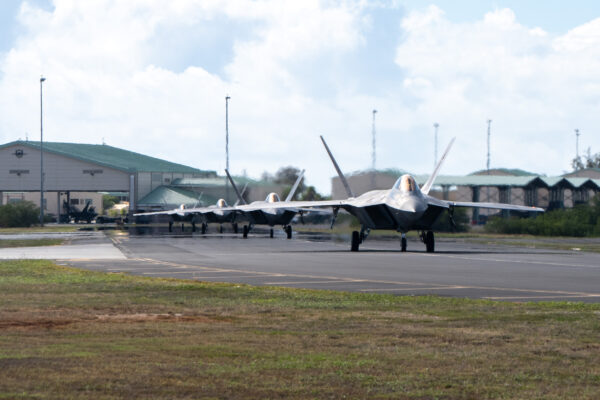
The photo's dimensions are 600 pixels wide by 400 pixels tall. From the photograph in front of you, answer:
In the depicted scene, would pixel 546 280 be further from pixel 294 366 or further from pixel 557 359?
pixel 294 366

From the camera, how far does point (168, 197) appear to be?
10931 centimetres

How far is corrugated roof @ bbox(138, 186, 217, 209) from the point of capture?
4203 inches

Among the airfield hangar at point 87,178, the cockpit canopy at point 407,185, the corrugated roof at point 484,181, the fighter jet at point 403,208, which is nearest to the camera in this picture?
the fighter jet at point 403,208

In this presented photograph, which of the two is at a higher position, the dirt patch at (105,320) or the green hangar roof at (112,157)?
the green hangar roof at (112,157)

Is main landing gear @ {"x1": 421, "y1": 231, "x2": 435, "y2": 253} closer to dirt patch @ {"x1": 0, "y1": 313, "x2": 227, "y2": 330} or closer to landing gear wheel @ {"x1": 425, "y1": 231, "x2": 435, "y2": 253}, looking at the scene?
landing gear wheel @ {"x1": 425, "y1": 231, "x2": 435, "y2": 253}

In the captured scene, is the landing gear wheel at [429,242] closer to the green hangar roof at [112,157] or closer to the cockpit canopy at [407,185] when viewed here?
the cockpit canopy at [407,185]

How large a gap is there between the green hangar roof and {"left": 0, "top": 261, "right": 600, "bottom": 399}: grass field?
97430mm

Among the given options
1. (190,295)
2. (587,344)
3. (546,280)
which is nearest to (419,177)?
(546,280)

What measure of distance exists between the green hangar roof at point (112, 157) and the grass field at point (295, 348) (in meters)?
97.4

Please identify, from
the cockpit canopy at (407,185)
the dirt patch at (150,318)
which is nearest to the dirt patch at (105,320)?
the dirt patch at (150,318)

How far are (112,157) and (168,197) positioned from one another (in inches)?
649

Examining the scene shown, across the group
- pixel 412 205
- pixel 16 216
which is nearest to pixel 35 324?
pixel 412 205

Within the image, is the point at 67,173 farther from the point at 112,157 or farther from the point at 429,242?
the point at 429,242

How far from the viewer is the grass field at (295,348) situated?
732 centimetres
